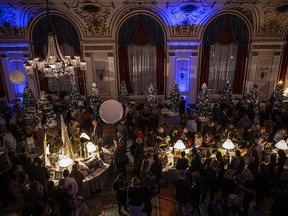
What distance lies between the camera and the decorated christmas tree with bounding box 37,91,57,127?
38.4 ft

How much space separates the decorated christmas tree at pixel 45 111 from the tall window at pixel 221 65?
8.37 metres

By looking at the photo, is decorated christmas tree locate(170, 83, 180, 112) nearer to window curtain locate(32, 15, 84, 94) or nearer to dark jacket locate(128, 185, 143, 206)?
window curtain locate(32, 15, 84, 94)

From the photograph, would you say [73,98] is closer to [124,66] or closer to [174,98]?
[124,66]

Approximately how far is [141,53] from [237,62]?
508 cm

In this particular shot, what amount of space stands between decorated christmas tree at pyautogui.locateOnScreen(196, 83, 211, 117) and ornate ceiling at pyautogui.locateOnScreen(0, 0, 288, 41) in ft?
9.73

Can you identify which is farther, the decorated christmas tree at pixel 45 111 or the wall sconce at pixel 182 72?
the wall sconce at pixel 182 72

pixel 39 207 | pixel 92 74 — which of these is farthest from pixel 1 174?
pixel 92 74

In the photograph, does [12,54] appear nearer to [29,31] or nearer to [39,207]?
[29,31]

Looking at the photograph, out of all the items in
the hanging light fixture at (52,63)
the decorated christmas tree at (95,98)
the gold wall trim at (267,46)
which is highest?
the gold wall trim at (267,46)

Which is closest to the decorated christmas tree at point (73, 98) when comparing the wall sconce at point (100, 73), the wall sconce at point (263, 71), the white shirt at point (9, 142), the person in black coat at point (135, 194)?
the wall sconce at point (100, 73)

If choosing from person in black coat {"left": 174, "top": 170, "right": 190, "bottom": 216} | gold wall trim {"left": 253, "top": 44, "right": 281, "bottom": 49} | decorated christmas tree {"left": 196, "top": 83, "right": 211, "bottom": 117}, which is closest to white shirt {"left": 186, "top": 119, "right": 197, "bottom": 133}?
decorated christmas tree {"left": 196, "top": 83, "right": 211, "bottom": 117}

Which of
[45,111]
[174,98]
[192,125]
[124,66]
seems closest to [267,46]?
[174,98]

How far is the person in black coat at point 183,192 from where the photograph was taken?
6.25 m

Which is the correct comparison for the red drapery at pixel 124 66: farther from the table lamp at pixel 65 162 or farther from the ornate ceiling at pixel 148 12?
the table lamp at pixel 65 162
